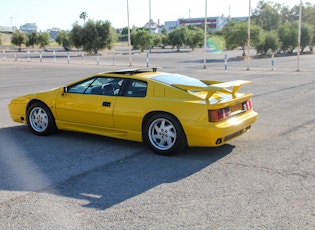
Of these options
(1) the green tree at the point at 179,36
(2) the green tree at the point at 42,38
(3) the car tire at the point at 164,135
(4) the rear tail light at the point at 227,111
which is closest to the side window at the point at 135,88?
(3) the car tire at the point at 164,135

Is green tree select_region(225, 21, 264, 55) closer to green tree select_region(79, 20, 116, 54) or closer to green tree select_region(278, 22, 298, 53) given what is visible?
green tree select_region(278, 22, 298, 53)

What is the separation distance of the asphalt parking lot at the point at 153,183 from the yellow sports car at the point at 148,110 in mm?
277

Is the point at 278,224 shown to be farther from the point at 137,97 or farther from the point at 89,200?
the point at 137,97

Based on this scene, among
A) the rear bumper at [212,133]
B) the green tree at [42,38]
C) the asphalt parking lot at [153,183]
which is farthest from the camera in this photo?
the green tree at [42,38]

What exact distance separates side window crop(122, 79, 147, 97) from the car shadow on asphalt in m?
0.89

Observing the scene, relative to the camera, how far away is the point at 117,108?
6449 mm

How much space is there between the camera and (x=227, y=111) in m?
6.09

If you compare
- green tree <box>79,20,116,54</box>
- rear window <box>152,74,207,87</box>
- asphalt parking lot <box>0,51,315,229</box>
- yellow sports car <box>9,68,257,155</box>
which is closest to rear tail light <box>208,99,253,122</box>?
yellow sports car <box>9,68,257,155</box>

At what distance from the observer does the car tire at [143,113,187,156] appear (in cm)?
592

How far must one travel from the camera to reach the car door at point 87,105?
660 cm

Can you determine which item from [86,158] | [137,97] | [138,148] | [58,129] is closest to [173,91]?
[137,97]

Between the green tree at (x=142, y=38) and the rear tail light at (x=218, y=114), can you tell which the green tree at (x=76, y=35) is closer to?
the green tree at (x=142, y=38)

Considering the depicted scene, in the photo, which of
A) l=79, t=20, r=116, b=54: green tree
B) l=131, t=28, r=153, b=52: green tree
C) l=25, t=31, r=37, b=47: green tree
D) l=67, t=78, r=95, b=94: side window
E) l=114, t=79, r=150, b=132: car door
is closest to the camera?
l=114, t=79, r=150, b=132: car door

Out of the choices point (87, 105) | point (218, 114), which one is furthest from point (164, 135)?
point (87, 105)
